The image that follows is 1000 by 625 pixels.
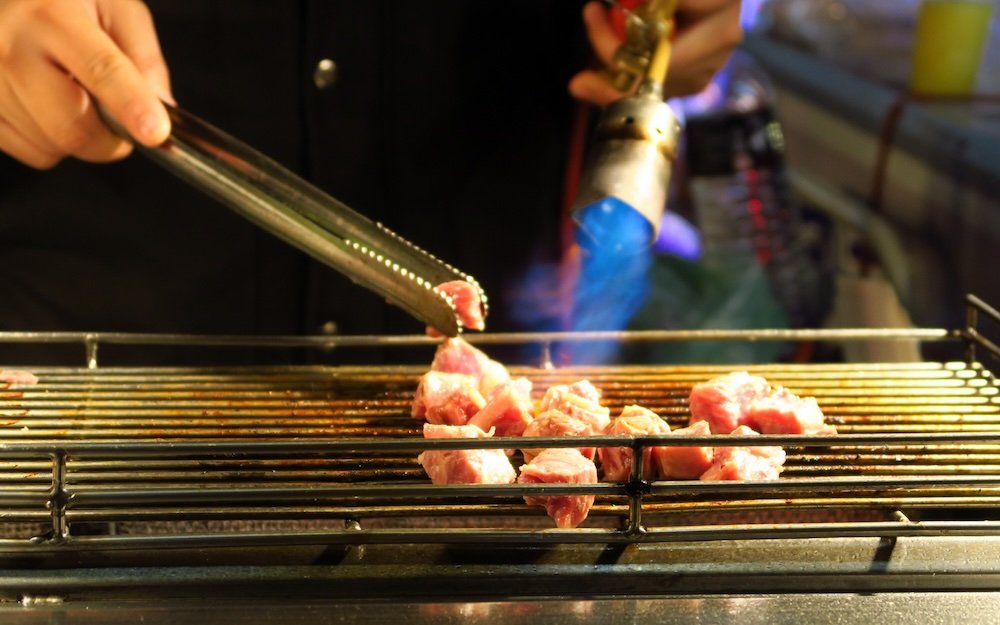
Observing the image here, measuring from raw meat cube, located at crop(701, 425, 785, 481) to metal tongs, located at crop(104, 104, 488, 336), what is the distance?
59 cm

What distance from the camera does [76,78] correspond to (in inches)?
88.5

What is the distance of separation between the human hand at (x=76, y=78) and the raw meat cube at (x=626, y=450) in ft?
3.60

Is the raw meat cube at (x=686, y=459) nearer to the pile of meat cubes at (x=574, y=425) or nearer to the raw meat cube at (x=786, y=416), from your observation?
the pile of meat cubes at (x=574, y=425)

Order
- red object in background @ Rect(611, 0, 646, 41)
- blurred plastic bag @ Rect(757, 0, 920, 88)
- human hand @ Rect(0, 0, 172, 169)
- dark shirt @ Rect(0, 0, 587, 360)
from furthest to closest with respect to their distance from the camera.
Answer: blurred plastic bag @ Rect(757, 0, 920, 88), dark shirt @ Rect(0, 0, 587, 360), red object in background @ Rect(611, 0, 646, 41), human hand @ Rect(0, 0, 172, 169)

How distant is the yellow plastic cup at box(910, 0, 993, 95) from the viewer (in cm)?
427

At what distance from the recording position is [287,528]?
191 centimetres

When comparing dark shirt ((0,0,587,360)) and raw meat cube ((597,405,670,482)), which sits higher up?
dark shirt ((0,0,587,360))

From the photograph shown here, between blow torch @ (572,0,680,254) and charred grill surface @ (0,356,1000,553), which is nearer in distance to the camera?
charred grill surface @ (0,356,1000,553)

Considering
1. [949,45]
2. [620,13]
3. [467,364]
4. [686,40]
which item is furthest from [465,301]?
[949,45]

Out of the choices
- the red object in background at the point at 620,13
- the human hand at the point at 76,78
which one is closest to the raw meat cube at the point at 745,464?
the red object in background at the point at 620,13

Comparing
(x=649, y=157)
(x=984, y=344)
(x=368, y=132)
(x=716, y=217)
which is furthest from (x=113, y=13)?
(x=716, y=217)

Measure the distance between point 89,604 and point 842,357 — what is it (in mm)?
3155

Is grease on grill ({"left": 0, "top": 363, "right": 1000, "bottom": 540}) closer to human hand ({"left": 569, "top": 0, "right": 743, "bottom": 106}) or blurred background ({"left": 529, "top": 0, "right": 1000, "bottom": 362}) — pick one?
human hand ({"left": 569, "top": 0, "right": 743, "bottom": 106})

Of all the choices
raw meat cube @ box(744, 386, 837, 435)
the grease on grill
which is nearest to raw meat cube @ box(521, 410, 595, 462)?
the grease on grill
